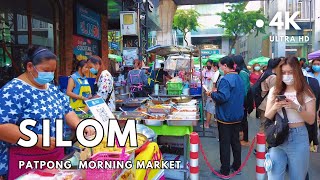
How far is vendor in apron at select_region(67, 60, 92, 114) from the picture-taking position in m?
5.12

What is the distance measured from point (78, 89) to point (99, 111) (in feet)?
7.95

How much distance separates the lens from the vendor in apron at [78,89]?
5115 millimetres

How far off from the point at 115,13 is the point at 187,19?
26371 mm

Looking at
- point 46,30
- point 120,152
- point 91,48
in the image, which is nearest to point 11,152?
point 120,152

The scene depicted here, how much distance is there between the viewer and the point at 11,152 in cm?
254

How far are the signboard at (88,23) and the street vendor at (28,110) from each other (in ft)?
25.0

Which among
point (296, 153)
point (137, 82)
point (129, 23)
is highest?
point (129, 23)

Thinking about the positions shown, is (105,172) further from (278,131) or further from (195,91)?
(195,91)

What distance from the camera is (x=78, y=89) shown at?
5.21 m

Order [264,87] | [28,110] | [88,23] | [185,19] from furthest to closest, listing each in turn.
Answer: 1. [185,19]
2. [88,23]
3. [264,87]
4. [28,110]

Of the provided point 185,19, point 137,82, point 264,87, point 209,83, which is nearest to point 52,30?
point 137,82

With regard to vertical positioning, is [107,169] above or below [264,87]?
below

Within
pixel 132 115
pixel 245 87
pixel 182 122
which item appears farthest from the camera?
pixel 245 87

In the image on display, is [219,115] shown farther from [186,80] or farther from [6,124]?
[186,80]
